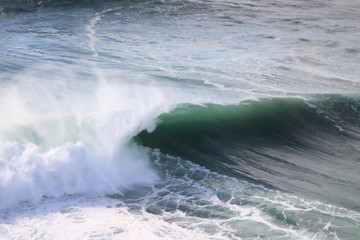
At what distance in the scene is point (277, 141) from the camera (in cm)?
1232

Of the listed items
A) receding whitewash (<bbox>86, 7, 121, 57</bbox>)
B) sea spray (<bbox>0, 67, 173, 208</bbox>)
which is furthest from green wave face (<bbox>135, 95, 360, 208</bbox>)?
receding whitewash (<bbox>86, 7, 121, 57</bbox>)

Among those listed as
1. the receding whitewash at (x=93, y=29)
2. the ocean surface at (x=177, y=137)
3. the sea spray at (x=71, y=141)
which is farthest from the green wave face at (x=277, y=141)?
the receding whitewash at (x=93, y=29)

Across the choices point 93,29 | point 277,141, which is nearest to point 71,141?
point 277,141

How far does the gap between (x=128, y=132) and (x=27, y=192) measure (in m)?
3.30

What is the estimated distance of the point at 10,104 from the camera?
1192 centimetres

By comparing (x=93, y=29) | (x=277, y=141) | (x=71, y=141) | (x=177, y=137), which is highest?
(x=93, y=29)

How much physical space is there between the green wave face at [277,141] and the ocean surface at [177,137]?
0.04 m

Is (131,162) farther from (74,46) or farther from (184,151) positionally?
(74,46)

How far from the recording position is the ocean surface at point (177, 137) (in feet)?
25.3

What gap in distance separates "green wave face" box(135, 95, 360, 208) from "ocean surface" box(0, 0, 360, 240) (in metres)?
0.04

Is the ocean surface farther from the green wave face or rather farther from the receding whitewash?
the receding whitewash

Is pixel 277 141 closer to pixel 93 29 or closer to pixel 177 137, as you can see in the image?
pixel 177 137

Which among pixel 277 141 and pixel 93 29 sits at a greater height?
pixel 93 29

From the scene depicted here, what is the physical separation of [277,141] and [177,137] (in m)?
2.41
